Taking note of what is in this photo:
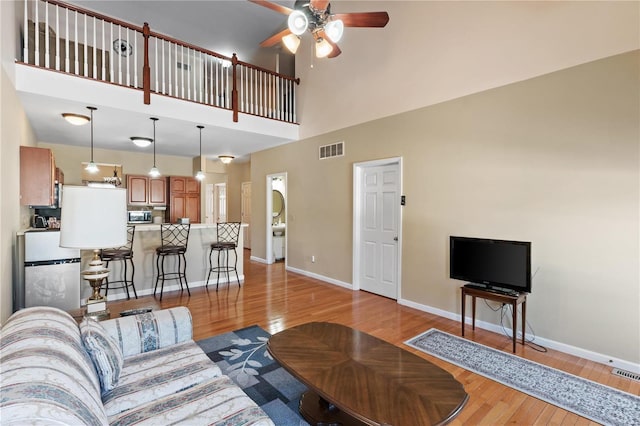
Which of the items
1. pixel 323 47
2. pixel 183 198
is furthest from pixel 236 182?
pixel 323 47

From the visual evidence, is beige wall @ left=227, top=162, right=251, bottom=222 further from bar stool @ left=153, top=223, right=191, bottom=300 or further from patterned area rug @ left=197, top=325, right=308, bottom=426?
patterned area rug @ left=197, top=325, right=308, bottom=426

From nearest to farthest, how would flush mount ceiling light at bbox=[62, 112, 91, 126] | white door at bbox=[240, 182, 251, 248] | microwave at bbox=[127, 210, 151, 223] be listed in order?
flush mount ceiling light at bbox=[62, 112, 91, 126] < microwave at bbox=[127, 210, 151, 223] < white door at bbox=[240, 182, 251, 248]

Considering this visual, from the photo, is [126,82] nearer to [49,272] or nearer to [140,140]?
[140,140]

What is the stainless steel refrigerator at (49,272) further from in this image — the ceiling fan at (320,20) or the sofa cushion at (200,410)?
the ceiling fan at (320,20)

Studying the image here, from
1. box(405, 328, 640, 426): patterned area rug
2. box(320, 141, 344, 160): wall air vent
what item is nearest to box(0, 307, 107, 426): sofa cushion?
box(405, 328, 640, 426): patterned area rug

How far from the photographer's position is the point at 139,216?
24.3ft

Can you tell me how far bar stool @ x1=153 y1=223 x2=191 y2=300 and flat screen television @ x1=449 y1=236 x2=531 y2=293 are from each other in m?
3.94

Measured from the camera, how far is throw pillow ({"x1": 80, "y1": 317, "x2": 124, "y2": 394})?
1.52 meters

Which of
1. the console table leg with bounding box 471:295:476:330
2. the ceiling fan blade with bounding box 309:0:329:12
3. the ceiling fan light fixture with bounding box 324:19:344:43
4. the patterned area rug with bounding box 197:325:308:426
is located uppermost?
the ceiling fan blade with bounding box 309:0:329:12

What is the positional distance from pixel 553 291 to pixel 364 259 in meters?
2.59

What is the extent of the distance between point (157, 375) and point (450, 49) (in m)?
4.43

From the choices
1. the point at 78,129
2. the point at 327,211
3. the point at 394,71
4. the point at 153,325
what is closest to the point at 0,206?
the point at 153,325

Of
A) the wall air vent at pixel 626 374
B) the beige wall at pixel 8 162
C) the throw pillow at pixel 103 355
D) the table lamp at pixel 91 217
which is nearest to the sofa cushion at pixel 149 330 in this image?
the throw pillow at pixel 103 355

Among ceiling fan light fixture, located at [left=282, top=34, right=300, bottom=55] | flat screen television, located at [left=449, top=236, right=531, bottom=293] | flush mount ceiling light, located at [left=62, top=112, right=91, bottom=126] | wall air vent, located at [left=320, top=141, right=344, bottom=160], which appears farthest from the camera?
wall air vent, located at [left=320, top=141, right=344, bottom=160]
